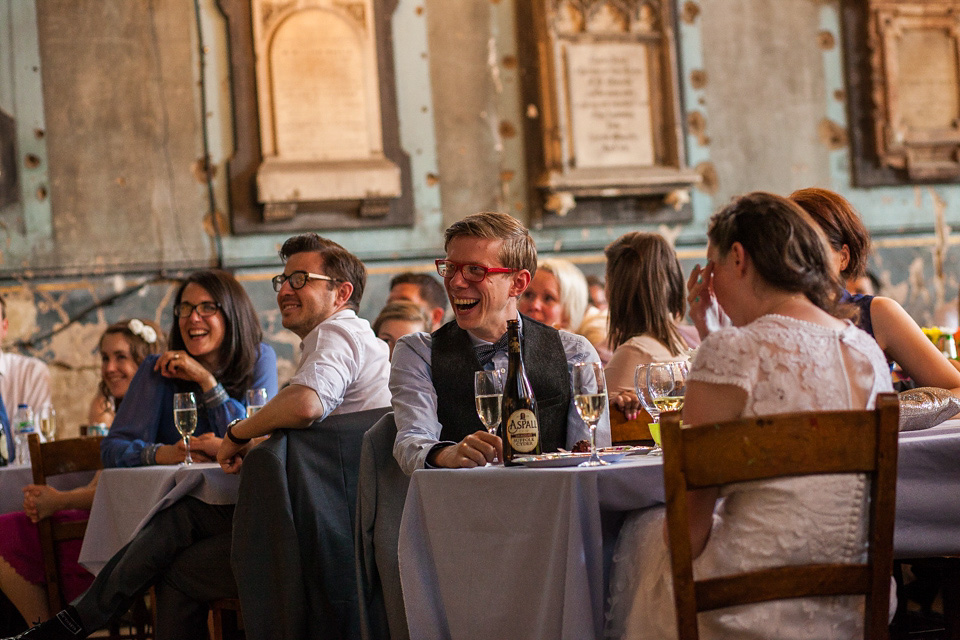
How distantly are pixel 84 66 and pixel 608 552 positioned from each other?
21.1 ft

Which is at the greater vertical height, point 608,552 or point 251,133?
point 251,133

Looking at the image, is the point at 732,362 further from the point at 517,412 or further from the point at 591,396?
the point at 517,412

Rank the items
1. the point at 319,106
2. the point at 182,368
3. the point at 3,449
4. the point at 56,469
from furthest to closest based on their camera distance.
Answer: the point at 319,106
the point at 3,449
the point at 56,469
the point at 182,368

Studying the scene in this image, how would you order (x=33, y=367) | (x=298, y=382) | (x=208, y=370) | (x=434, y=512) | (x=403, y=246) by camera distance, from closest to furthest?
(x=434, y=512) → (x=298, y=382) → (x=208, y=370) → (x=33, y=367) → (x=403, y=246)

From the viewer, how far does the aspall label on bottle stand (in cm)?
268

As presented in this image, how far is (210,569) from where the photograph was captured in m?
3.66

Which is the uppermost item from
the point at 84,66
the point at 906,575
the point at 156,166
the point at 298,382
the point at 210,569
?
the point at 84,66

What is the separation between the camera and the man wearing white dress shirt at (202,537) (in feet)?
11.8

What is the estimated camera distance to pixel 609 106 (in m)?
8.44

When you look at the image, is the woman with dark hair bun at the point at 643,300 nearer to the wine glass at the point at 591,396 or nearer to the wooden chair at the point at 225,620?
the wine glass at the point at 591,396

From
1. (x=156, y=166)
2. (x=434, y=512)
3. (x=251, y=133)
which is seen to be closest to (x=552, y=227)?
(x=251, y=133)

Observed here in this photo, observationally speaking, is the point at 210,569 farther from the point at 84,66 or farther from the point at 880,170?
the point at 880,170

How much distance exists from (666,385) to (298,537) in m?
1.22

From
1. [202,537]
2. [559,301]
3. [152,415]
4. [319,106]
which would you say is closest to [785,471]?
[202,537]
